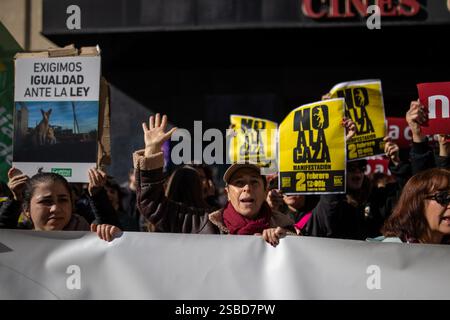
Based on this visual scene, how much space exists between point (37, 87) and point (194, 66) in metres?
7.60

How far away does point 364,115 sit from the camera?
4766mm

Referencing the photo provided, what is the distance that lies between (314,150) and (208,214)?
2.91 feet

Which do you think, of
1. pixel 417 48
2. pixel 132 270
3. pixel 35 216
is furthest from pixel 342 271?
pixel 417 48

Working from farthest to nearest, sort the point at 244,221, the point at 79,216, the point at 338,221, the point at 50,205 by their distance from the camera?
the point at 338,221
the point at 79,216
the point at 244,221
the point at 50,205

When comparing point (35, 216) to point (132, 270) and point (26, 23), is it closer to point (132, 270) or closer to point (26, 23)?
point (132, 270)

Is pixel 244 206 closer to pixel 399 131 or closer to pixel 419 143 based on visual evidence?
pixel 419 143

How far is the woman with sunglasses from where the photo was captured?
3.15 meters

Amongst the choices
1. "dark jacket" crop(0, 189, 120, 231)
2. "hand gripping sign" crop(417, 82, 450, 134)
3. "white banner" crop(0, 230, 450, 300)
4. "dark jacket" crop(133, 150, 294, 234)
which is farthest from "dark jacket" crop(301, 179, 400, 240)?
"dark jacket" crop(0, 189, 120, 231)

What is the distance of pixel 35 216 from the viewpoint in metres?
3.44

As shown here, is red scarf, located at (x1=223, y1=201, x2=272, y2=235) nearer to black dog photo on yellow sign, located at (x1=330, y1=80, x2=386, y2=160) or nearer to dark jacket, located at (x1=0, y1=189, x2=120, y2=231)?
dark jacket, located at (x1=0, y1=189, x2=120, y2=231)

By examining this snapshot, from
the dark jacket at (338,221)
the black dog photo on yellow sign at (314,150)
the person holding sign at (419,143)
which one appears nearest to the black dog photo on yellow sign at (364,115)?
the black dog photo on yellow sign at (314,150)

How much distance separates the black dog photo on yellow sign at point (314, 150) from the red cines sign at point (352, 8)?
19.2 ft

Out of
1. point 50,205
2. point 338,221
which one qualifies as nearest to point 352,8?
point 338,221

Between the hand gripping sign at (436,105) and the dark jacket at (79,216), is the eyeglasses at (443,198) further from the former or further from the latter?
the dark jacket at (79,216)
